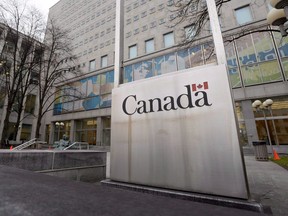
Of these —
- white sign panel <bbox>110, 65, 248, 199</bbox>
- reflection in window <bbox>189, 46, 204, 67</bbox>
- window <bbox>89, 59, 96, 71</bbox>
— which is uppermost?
window <bbox>89, 59, 96, 71</bbox>

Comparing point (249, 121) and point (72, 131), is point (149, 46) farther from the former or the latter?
point (72, 131)

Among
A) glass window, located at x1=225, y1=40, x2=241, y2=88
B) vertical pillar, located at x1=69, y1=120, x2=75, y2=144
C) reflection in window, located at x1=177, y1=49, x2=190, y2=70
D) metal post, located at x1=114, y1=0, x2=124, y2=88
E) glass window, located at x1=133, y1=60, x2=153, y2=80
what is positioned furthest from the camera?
vertical pillar, located at x1=69, y1=120, x2=75, y2=144

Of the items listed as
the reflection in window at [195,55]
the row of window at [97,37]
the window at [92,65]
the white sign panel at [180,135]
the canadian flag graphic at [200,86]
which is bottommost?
the white sign panel at [180,135]

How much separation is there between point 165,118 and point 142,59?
68.7 ft

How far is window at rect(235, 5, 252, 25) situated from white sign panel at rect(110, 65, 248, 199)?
64.9 ft

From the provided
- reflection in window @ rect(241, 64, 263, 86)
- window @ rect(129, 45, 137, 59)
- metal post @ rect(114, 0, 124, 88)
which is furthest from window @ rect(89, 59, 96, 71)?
metal post @ rect(114, 0, 124, 88)

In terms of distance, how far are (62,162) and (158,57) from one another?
18.3m

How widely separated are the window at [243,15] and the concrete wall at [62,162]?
19361 millimetres

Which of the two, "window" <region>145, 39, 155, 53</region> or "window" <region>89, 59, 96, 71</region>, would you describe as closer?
"window" <region>145, 39, 155, 53</region>

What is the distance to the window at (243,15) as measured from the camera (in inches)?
669

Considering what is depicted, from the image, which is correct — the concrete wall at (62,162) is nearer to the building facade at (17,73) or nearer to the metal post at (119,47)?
the metal post at (119,47)

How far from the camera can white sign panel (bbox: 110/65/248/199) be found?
1.71 m

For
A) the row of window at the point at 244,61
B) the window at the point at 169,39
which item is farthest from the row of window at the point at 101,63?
the window at the point at 169,39

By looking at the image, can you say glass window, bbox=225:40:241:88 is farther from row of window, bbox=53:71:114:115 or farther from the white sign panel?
the white sign panel
